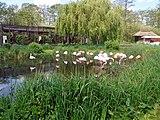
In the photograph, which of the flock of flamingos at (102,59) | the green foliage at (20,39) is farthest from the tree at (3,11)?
the flock of flamingos at (102,59)

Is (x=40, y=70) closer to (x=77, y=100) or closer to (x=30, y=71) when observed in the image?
(x=30, y=71)

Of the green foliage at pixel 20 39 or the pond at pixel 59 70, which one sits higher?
the green foliage at pixel 20 39

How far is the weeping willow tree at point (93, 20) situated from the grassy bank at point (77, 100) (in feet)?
53.5

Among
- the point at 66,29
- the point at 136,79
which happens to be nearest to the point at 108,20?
the point at 66,29

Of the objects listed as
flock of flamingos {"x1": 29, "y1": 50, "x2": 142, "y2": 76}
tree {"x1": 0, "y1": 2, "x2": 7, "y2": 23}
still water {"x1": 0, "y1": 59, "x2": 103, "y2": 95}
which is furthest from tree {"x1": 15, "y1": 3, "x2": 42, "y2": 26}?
still water {"x1": 0, "y1": 59, "x2": 103, "y2": 95}

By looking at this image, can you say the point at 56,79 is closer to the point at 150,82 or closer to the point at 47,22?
the point at 150,82

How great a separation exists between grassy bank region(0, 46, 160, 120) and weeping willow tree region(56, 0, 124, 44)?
1632 centimetres

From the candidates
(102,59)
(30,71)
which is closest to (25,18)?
(30,71)

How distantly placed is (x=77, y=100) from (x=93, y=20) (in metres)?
17.2

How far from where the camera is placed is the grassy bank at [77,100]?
3.13m

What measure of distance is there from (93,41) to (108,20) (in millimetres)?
2378

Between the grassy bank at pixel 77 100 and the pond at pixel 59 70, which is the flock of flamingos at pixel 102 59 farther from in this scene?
the grassy bank at pixel 77 100

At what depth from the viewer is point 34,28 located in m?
23.4

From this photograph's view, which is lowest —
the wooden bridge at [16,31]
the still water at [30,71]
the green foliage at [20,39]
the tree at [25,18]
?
the still water at [30,71]
